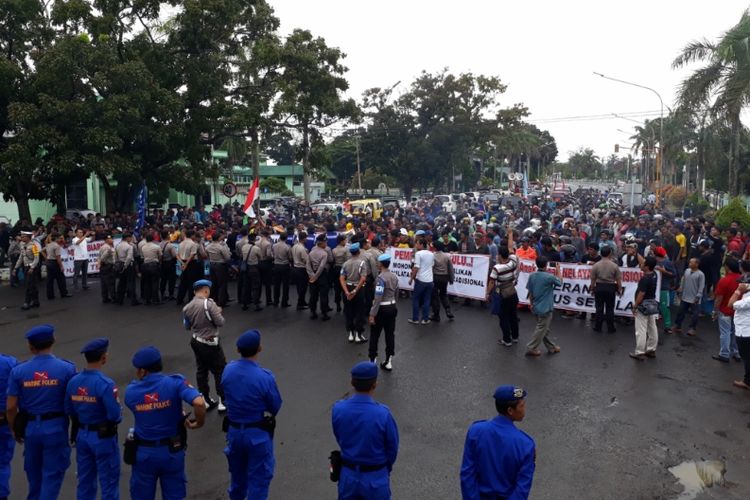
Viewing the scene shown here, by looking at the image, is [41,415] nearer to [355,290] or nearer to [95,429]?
[95,429]

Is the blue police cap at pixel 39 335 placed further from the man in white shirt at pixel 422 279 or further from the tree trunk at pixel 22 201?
the tree trunk at pixel 22 201

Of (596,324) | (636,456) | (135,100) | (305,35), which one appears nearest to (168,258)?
(135,100)

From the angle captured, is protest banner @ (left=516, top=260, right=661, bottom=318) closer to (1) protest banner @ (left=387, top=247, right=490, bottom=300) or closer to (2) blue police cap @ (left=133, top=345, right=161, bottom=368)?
(1) protest banner @ (left=387, top=247, right=490, bottom=300)

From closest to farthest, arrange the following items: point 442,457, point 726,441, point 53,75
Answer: point 442,457 → point 726,441 → point 53,75

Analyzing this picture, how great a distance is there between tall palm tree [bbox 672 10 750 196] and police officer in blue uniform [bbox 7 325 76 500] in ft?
64.9

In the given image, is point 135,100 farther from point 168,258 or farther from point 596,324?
point 596,324

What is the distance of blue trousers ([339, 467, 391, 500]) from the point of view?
4043 millimetres

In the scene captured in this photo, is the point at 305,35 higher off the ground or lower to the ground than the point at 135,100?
higher

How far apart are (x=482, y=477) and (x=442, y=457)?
8.19 feet

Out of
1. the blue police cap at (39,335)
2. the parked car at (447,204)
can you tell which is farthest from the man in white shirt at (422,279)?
the parked car at (447,204)

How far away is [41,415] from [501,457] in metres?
3.80

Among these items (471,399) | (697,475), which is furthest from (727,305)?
(471,399)

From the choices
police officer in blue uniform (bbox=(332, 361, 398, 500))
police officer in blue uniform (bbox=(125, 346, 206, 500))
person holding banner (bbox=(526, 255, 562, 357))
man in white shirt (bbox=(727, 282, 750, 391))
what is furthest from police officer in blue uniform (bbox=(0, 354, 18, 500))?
man in white shirt (bbox=(727, 282, 750, 391))

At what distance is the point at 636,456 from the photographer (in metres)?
6.14
